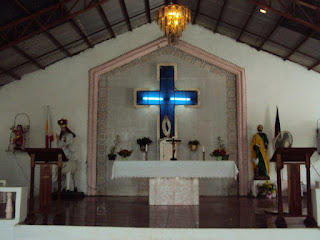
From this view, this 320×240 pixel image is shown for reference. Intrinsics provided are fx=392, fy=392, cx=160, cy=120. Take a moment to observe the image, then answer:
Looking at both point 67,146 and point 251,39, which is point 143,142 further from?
point 251,39

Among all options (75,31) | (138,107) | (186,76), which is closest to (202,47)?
(186,76)

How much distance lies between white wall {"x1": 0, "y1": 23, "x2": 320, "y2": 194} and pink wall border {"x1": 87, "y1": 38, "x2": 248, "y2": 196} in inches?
7.7

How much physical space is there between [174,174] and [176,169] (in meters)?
0.12

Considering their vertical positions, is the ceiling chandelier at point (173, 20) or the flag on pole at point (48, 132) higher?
the ceiling chandelier at point (173, 20)

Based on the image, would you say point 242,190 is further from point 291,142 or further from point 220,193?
point 291,142

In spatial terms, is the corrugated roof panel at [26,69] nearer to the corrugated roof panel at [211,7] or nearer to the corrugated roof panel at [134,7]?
the corrugated roof panel at [134,7]

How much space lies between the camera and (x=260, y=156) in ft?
39.5

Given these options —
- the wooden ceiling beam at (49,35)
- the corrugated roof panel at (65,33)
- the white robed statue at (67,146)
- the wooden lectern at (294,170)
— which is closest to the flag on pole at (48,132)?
the white robed statue at (67,146)

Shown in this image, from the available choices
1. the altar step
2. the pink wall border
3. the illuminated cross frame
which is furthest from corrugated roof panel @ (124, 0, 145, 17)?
the altar step

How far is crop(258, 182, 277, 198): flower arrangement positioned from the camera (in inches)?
456

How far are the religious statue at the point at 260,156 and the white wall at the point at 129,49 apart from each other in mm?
398

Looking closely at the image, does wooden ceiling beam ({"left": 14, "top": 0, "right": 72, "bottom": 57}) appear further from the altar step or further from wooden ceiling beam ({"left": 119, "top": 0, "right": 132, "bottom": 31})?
the altar step

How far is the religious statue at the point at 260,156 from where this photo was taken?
12.0 meters

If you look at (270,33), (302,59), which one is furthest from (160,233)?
(302,59)
